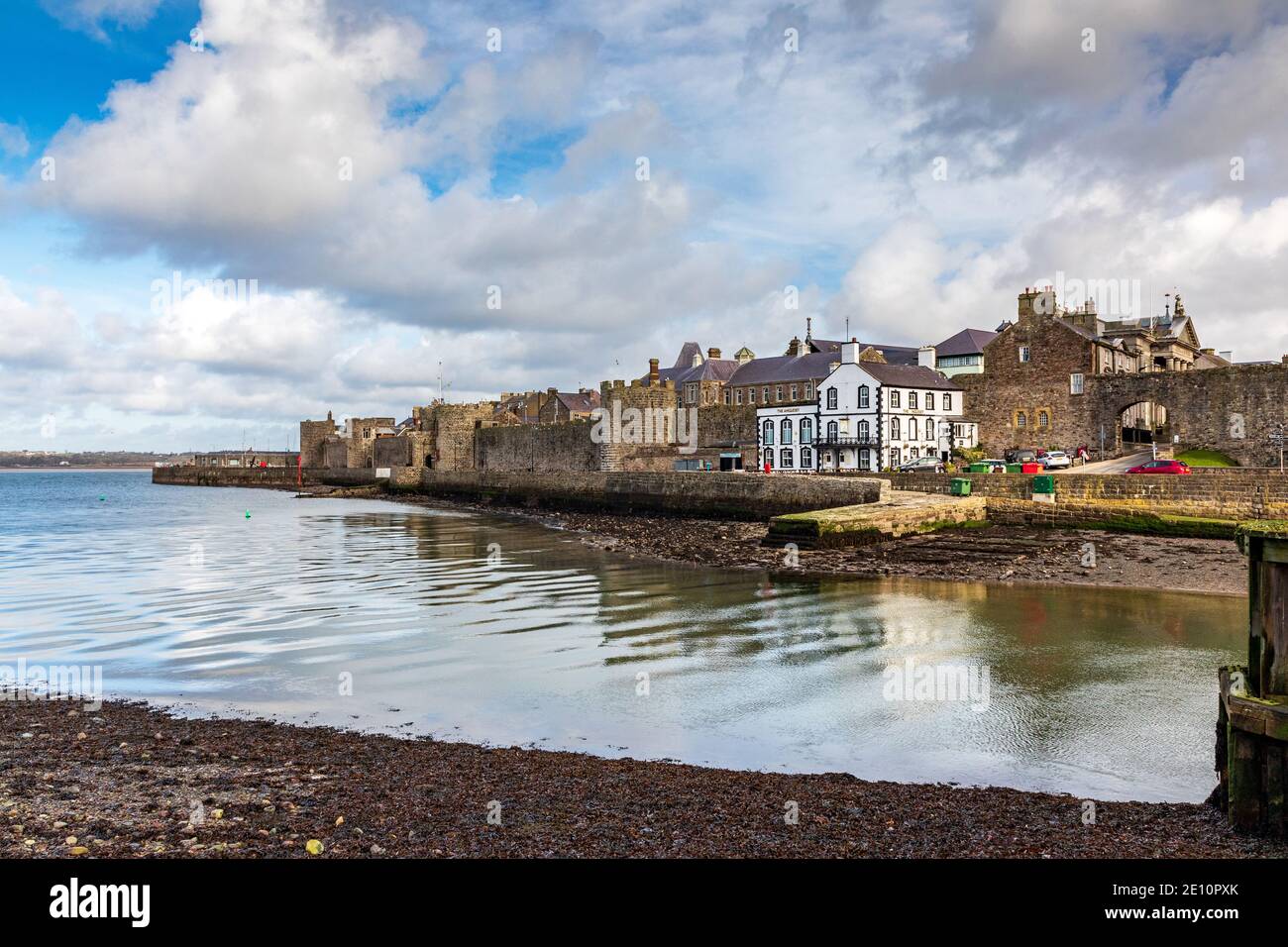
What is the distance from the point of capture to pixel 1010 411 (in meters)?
44.6

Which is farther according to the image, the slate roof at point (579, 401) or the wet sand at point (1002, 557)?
the slate roof at point (579, 401)

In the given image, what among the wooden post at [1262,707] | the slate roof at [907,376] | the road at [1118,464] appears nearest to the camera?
the wooden post at [1262,707]

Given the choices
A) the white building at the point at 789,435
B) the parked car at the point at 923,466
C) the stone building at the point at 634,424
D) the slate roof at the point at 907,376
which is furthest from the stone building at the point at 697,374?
the parked car at the point at 923,466

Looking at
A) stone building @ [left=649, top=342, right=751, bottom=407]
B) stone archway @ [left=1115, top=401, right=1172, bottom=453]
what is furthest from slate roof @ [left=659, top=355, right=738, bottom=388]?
stone archway @ [left=1115, top=401, right=1172, bottom=453]

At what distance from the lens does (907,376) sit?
4578cm

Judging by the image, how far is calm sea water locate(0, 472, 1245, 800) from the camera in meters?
8.27

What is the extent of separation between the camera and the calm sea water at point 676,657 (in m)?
8.27

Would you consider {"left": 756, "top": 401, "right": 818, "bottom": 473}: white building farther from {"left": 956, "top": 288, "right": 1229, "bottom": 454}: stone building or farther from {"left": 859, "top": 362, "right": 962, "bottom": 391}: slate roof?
{"left": 956, "top": 288, "right": 1229, "bottom": 454}: stone building

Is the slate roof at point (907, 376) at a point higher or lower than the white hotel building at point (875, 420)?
higher

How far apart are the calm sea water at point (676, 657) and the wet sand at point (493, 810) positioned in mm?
912

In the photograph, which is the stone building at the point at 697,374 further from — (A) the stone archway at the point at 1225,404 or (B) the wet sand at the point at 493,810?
(B) the wet sand at the point at 493,810
